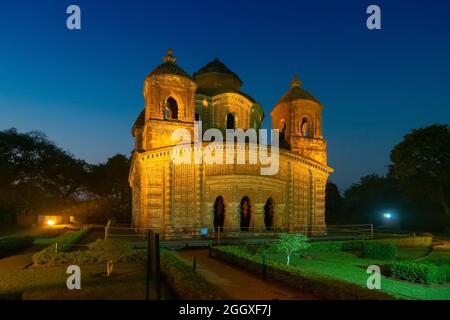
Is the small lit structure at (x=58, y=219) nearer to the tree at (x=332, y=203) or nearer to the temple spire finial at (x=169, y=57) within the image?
the temple spire finial at (x=169, y=57)

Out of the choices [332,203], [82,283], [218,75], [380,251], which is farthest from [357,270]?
[332,203]

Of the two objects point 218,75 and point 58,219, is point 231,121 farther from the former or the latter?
point 58,219

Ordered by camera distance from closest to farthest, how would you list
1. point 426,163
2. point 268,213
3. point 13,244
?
point 13,244
point 268,213
point 426,163

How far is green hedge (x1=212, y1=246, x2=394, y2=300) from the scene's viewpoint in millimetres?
7798

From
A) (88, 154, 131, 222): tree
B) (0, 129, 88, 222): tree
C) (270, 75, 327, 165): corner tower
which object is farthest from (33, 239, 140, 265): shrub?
(88, 154, 131, 222): tree

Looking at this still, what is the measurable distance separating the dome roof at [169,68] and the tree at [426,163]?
88.2 ft

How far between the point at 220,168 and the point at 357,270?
1152cm

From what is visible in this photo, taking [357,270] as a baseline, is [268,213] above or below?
above

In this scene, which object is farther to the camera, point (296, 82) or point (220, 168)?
point (296, 82)

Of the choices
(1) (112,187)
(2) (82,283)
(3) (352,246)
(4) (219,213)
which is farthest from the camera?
(1) (112,187)

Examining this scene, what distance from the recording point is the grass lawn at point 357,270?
11195 millimetres

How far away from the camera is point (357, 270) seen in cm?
1470
